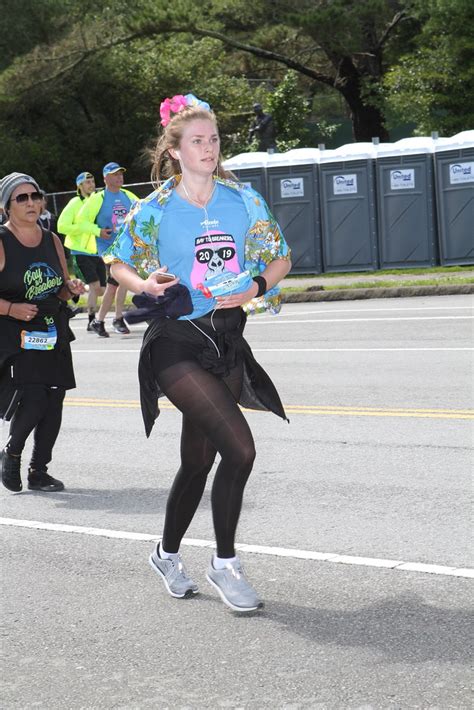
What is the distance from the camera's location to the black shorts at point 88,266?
16.4 m

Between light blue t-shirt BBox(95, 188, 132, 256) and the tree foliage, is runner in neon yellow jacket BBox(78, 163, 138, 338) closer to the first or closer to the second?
light blue t-shirt BBox(95, 188, 132, 256)

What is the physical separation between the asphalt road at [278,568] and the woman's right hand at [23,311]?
1.10 meters

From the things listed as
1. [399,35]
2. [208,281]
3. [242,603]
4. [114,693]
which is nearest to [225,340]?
[208,281]

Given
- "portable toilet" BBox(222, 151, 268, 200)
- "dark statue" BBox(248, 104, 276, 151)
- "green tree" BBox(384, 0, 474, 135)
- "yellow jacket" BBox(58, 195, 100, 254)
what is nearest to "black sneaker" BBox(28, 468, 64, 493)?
"yellow jacket" BBox(58, 195, 100, 254)

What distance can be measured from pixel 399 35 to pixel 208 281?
34922mm

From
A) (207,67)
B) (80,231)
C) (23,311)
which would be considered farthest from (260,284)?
(207,67)

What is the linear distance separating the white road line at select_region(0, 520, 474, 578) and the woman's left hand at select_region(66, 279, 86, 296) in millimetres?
1414

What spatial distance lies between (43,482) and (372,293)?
1218 centimetres

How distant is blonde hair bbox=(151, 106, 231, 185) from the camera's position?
524 centimetres

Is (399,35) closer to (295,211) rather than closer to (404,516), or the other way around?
(295,211)

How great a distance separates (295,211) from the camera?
893 inches

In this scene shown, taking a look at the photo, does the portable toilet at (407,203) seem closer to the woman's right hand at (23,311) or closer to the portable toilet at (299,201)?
the portable toilet at (299,201)

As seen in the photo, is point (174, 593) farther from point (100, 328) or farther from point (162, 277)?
point (100, 328)

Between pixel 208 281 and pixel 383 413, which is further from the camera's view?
pixel 383 413
